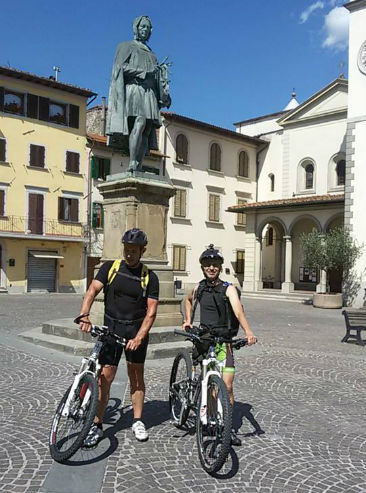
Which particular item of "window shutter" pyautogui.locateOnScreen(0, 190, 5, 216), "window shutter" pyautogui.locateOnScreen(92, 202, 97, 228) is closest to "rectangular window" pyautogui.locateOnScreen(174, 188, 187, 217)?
"window shutter" pyautogui.locateOnScreen(92, 202, 97, 228)

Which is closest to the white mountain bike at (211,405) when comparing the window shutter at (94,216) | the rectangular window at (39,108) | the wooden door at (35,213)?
the wooden door at (35,213)

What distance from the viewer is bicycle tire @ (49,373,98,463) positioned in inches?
149

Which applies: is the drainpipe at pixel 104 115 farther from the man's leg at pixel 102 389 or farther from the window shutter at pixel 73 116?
the man's leg at pixel 102 389

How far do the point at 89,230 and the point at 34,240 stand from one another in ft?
11.6

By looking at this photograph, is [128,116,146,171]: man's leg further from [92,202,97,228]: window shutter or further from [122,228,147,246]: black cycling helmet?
[92,202,97,228]: window shutter

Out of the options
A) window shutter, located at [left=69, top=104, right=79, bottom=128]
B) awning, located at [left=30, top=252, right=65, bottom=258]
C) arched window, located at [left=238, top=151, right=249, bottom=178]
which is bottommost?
awning, located at [left=30, top=252, right=65, bottom=258]

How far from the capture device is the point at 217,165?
37.4 meters

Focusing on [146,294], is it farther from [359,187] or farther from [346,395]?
[359,187]

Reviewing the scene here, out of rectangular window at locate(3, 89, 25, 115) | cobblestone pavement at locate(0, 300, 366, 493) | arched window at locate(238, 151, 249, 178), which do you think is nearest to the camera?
cobblestone pavement at locate(0, 300, 366, 493)

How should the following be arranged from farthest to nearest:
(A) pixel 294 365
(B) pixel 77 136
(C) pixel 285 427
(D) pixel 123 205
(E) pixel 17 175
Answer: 1. (B) pixel 77 136
2. (E) pixel 17 175
3. (D) pixel 123 205
4. (A) pixel 294 365
5. (C) pixel 285 427

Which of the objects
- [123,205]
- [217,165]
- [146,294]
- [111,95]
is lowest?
[146,294]

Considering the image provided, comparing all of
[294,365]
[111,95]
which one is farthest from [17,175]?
[294,365]

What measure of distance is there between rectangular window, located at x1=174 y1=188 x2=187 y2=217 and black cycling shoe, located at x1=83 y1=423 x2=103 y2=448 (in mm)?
30560

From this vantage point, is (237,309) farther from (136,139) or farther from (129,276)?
(136,139)
